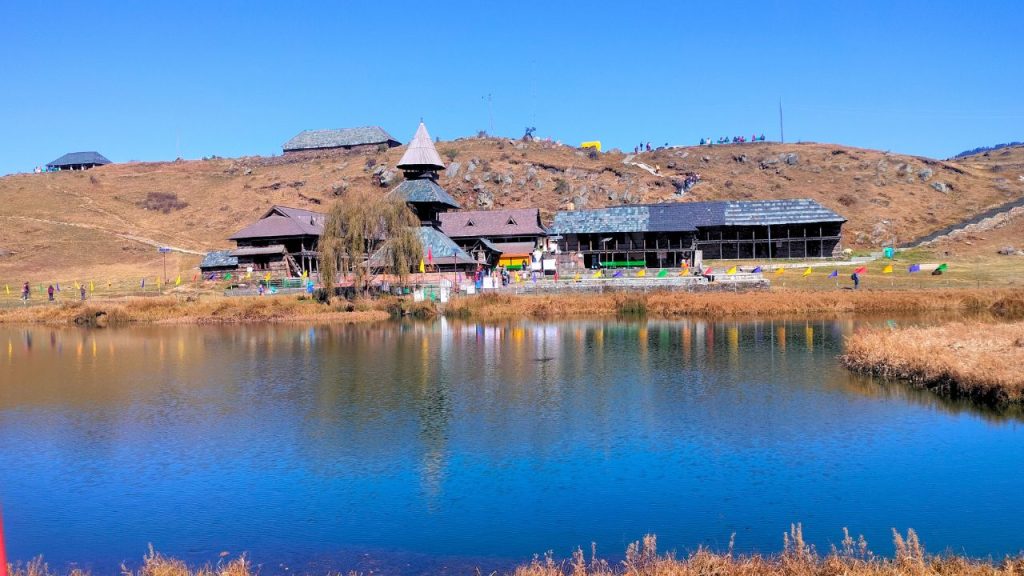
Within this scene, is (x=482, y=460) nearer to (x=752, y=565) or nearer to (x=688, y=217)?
(x=752, y=565)

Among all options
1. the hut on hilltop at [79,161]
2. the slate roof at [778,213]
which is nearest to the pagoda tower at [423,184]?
the slate roof at [778,213]

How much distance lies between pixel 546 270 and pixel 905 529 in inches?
2344

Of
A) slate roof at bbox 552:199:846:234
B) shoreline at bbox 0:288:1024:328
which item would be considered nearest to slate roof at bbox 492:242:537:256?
slate roof at bbox 552:199:846:234

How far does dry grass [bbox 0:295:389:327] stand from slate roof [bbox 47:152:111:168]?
103576 mm

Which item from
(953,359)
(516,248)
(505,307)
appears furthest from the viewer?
(516,248)

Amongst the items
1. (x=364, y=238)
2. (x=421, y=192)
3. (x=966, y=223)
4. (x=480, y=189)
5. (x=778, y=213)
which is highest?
(x=480, y=189)

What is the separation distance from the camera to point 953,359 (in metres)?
26.2

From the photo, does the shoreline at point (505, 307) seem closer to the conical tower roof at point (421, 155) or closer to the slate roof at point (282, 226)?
the slate roof at point (282, 226)

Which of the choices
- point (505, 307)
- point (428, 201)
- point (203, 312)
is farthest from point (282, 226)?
point (505, 307)

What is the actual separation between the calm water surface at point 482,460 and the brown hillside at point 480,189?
203ft

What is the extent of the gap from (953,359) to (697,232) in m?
55.1

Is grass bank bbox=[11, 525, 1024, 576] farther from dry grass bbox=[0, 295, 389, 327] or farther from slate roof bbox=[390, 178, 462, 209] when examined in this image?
slate roof bbox=[390, 178, 462, 209]

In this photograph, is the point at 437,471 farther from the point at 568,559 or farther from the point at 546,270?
the point at 546,270

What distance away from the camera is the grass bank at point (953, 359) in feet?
77.9
